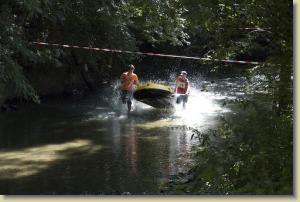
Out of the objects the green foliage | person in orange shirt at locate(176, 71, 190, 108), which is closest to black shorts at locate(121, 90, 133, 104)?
person in orange shirt at locate(176, 71, 190, 108)

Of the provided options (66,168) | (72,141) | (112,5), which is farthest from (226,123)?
(112,5)

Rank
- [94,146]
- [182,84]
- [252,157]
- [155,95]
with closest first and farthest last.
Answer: [252,157]
[94,146]
[155,95]
[182,84]

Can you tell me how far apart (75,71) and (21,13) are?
8.61 metres

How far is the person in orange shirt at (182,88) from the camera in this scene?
14789 mm

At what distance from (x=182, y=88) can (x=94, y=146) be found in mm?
5230

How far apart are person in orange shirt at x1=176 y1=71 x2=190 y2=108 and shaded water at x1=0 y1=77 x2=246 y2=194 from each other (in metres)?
0.39

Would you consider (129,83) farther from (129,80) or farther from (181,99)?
(181,99)

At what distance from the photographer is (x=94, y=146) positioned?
1033 cm

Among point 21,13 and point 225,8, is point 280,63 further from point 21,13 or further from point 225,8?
point 21,13

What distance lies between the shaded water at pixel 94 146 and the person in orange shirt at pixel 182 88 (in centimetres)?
39

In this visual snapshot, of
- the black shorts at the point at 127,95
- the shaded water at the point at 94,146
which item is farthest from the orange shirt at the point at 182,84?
the black shorts at the point at 127,95

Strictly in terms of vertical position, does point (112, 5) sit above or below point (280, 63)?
above

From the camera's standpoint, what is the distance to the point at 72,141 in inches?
432

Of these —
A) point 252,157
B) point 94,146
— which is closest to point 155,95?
point 94,146
